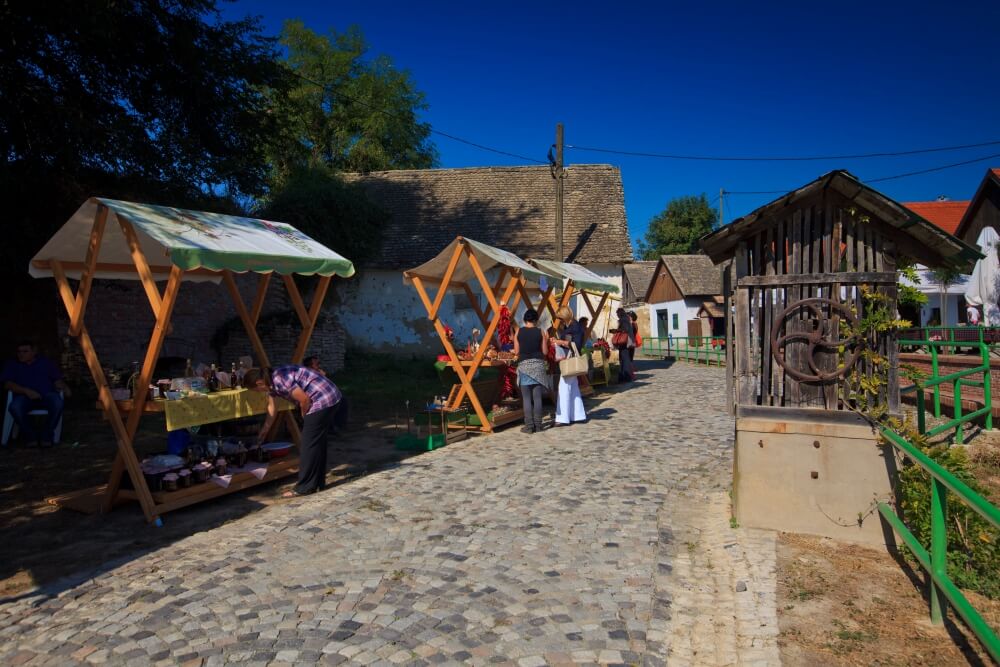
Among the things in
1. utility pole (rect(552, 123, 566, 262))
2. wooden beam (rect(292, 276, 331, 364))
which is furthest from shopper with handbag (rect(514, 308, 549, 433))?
utility pole (rect(552, 123, 566, 262))

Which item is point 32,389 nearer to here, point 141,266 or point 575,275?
point 141,266

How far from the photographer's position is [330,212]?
1973cm

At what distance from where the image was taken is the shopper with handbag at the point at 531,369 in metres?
9.81

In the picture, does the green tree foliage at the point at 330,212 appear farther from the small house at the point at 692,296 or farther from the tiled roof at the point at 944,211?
the tiled roof at the point at 944,211

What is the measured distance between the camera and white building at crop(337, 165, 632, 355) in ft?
71.0

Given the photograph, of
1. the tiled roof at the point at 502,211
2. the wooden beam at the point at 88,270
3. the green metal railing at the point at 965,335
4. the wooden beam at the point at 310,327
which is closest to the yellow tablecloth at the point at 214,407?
the wooden beam at the point at 310,327

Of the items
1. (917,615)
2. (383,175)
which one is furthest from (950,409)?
(383,175)

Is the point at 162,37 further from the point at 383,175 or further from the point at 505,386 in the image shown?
the point at 383,175

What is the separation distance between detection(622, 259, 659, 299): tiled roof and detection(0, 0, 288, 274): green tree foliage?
32.3 metres

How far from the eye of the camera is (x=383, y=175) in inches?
1037

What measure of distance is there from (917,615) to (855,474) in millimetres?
1454

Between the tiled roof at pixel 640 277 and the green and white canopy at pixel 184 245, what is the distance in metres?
36.2

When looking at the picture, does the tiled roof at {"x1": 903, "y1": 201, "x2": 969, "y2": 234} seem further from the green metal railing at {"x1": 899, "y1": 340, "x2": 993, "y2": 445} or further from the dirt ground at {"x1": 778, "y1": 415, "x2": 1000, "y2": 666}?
the dirt ground at {"x1": 778, "y1": 415, "x2": 1000, "y2": 666}

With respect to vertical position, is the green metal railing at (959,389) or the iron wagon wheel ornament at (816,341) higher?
the iron wagon wheel ornament at (816,341)
